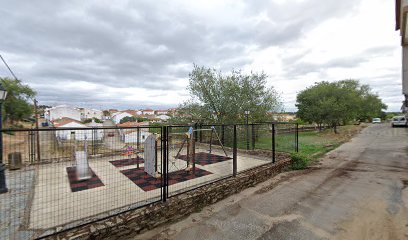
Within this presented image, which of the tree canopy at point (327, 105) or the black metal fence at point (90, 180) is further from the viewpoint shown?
the tree canopy at point (327, 105)

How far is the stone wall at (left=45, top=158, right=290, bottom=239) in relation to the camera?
2.46 m

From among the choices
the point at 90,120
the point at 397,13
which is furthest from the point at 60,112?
the point at 397,13

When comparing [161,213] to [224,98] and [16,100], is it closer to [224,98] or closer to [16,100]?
[224,98]

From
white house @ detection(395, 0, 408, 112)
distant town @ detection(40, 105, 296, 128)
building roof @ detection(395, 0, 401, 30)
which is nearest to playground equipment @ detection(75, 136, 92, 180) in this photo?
distant town @ detection(40, 105, 296, 128)

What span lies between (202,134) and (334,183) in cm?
580

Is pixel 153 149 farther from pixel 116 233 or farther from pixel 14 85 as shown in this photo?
pixel 14 85

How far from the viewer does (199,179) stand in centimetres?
456

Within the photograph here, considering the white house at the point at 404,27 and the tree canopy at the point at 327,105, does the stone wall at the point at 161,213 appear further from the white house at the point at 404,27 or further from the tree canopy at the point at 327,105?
the tree canopy at the point at 327,105

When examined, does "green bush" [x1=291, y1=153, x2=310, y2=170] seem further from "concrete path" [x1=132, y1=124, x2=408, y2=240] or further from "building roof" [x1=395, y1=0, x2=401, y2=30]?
"building roof" [x1=395, y1=0, x2=401, y2=30]

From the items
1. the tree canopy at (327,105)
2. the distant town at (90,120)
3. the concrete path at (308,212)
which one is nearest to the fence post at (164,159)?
the concrete path at (308,212)

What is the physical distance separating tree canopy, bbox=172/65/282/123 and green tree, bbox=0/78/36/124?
96.5 ft

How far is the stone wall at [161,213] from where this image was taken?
2464mm

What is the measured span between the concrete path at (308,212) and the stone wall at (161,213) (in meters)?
0.14

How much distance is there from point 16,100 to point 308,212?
38144 mm
